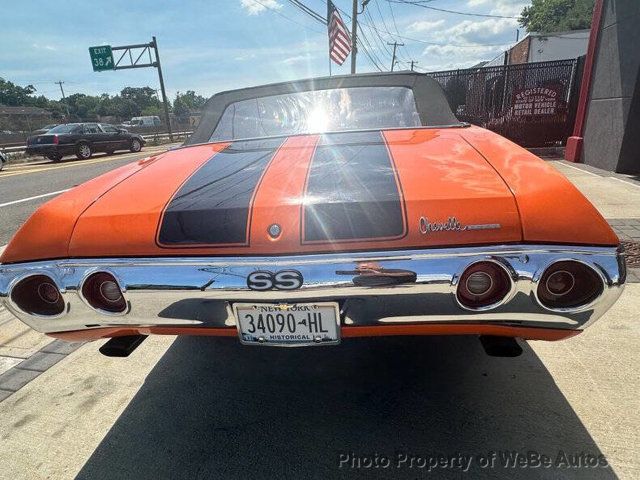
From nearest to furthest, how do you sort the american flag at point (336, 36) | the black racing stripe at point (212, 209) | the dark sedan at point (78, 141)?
1. the black racing stripe at point (212, 209)
2. the dark sedan at point (78, 141)
3. the american flag at point (336, 36)

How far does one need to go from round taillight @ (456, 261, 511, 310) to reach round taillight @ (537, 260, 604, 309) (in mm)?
109

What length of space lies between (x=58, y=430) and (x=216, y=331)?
0.99 metres

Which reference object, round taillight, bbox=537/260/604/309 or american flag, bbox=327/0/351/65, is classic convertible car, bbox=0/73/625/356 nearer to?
round taillight, bbox=537/260/604/309

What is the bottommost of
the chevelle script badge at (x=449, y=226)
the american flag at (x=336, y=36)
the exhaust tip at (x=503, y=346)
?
the exhaust tip at (x=503, y=346)

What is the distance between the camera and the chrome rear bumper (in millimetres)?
1238

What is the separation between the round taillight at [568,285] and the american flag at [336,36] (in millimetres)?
16476

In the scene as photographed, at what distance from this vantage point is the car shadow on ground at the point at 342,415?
1.54m

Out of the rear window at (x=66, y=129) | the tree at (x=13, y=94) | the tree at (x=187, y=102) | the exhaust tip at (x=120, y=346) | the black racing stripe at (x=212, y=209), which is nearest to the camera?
the black racing stripe at (x=212, y=209)

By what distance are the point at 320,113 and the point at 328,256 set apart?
145 cm

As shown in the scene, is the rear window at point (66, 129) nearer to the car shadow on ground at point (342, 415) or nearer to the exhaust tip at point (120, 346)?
the car shadow on ground at point (342, 415)

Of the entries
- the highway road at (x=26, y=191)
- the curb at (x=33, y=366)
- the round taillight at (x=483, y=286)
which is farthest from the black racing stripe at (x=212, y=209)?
the highway road at (x=26, y=191)

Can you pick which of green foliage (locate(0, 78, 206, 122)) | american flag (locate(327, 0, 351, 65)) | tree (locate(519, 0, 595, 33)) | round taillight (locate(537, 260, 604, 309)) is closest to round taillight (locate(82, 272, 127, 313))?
round taillight (locate(537, 260, 604, 309))

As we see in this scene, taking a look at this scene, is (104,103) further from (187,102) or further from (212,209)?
(212,209)

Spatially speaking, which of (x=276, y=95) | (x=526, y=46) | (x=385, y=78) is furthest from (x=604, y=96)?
(x=526, y=46)
